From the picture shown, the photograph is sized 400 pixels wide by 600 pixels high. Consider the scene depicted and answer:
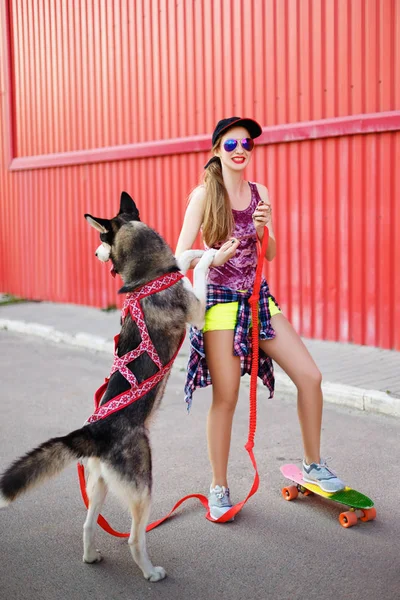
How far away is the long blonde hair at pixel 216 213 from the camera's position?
428 centimetres

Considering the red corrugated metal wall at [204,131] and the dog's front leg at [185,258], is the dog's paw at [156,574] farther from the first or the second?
the red corrugated metal wall at [204,131]

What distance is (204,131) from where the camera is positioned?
35.0 feet

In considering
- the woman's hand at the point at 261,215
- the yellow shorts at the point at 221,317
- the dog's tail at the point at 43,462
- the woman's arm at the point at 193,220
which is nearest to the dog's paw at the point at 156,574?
the dog's tail at the point at 43,462

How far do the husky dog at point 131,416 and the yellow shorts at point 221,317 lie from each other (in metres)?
0.13

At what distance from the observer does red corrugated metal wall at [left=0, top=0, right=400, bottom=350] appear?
8.55 metres

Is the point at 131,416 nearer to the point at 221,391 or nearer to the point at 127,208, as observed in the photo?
the point at 221,391

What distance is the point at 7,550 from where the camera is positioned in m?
4.11

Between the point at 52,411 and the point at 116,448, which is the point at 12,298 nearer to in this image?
the point at 52,411

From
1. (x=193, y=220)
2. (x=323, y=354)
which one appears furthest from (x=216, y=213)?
(x=323, y=354)

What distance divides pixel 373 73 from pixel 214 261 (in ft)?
16.9

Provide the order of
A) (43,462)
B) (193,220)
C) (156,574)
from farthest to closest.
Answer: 1. (193,220)
2. (156,574)
3. (43,462)

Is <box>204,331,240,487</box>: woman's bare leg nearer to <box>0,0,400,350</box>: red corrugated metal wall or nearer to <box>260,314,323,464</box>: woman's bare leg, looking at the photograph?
<box>260,314,323,464</box>: woman's bare leg

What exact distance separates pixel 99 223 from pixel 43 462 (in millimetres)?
1330

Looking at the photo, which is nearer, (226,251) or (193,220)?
(226,251)
